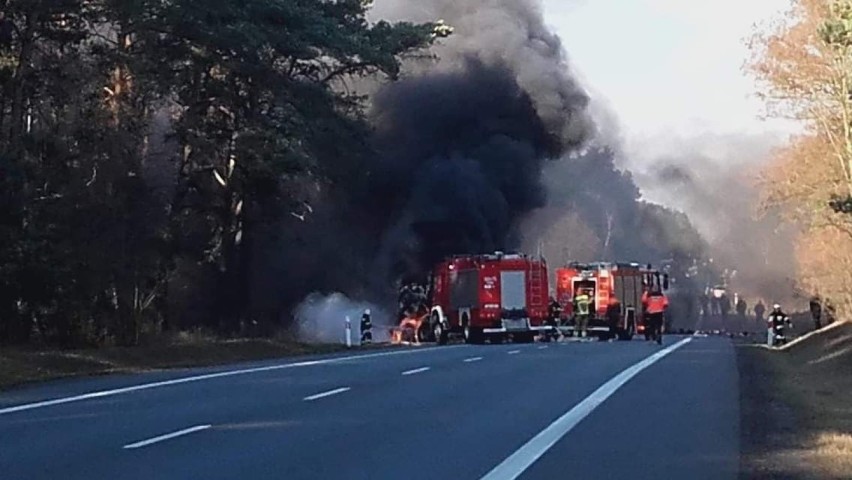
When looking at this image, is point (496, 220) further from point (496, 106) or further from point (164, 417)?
point (164, 417)

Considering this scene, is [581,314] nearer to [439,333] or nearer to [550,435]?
[439,333]

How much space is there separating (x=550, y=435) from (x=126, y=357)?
1527 centimetres

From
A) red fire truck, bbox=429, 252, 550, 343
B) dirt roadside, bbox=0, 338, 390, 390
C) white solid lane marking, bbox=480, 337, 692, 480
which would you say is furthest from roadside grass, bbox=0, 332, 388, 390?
red fire truck, bbox=429, 252, 550, 343

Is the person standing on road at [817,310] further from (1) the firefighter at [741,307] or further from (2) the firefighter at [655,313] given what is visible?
(1) the firefighter at [741,307]

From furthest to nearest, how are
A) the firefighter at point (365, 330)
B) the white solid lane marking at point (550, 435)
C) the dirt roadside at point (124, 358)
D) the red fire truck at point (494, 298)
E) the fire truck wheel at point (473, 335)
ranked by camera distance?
the fire truck wheel at point (473, 335) → the red fire truck at point (494, 298) → the firefighter at point (365, 330) → the dirt roadside at point (124, 358) → the white solid lane marking at point (550, 435)

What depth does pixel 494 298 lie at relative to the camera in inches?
1832

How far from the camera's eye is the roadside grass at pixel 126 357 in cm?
2461

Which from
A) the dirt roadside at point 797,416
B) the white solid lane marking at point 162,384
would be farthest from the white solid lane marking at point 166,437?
the dirt roadside at point 797,416

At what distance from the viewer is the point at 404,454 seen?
1332 centimetres

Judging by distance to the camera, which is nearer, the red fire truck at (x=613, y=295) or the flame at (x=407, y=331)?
the flame at (x=407, y=331)

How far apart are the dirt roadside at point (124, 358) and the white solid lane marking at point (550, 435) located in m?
8.38

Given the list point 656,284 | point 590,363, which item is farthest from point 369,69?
point 590,363

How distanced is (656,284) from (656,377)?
29.0 metres

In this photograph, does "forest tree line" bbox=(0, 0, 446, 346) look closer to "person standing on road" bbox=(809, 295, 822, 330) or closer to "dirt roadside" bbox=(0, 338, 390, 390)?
"dirt roadside" bbox=(0, 338, 390, 390)
